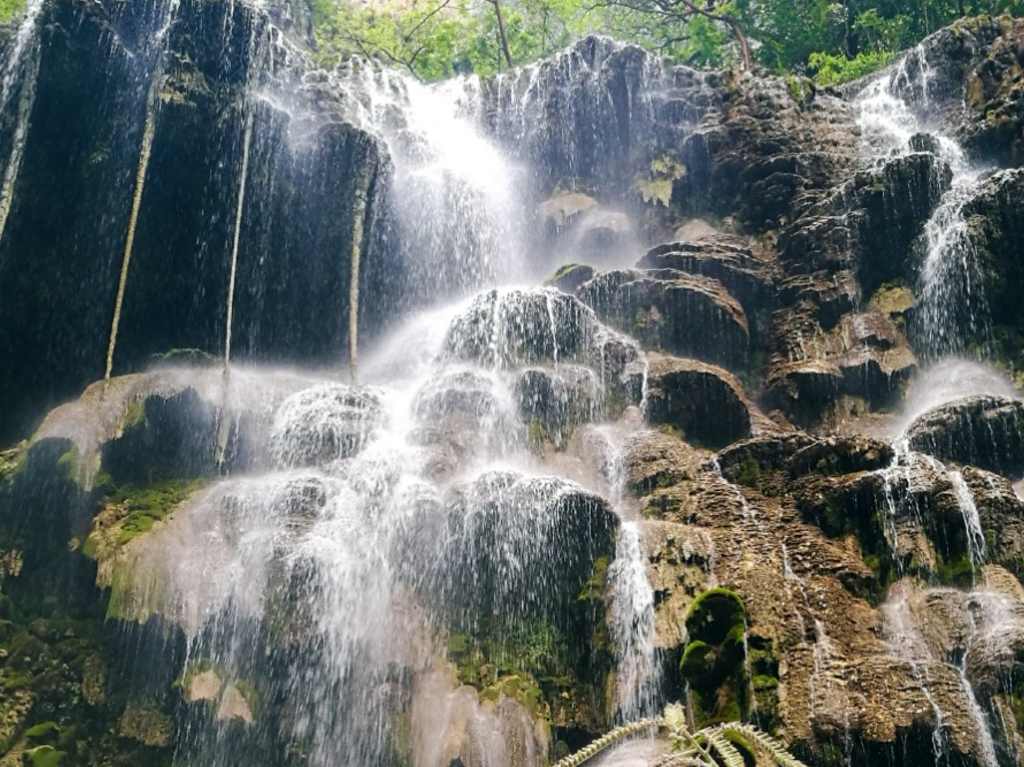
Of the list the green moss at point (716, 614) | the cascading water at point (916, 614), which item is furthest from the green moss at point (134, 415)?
the green moss at point (716, 614)

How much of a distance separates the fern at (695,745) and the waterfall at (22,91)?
15.5 metres

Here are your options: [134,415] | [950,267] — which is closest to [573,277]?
[950,267]

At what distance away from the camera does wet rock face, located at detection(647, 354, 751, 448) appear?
1470 centimetres

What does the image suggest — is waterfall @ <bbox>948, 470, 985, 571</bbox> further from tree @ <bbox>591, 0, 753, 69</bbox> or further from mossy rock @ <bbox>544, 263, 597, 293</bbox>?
tree @ <bbox>591, 0, 753, 69</bbox>

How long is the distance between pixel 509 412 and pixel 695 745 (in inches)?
493

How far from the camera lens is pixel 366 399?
583 inches

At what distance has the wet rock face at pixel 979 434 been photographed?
41.7ft

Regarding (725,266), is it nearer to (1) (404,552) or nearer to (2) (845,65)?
(1) (404,552)

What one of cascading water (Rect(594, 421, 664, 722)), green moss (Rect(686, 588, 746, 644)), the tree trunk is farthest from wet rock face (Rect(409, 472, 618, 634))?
the tree trunk

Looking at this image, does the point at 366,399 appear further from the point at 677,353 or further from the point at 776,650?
the point at 776,650

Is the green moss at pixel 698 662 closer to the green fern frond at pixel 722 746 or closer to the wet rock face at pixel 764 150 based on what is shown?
A: the green fern frond at pixel 722 746

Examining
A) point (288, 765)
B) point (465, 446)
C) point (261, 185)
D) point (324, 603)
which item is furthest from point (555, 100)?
point (288, 765)

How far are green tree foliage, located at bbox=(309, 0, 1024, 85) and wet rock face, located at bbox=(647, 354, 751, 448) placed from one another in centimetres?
1416

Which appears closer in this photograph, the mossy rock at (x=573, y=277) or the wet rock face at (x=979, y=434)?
the wet rock face at (x=979, y=434)
